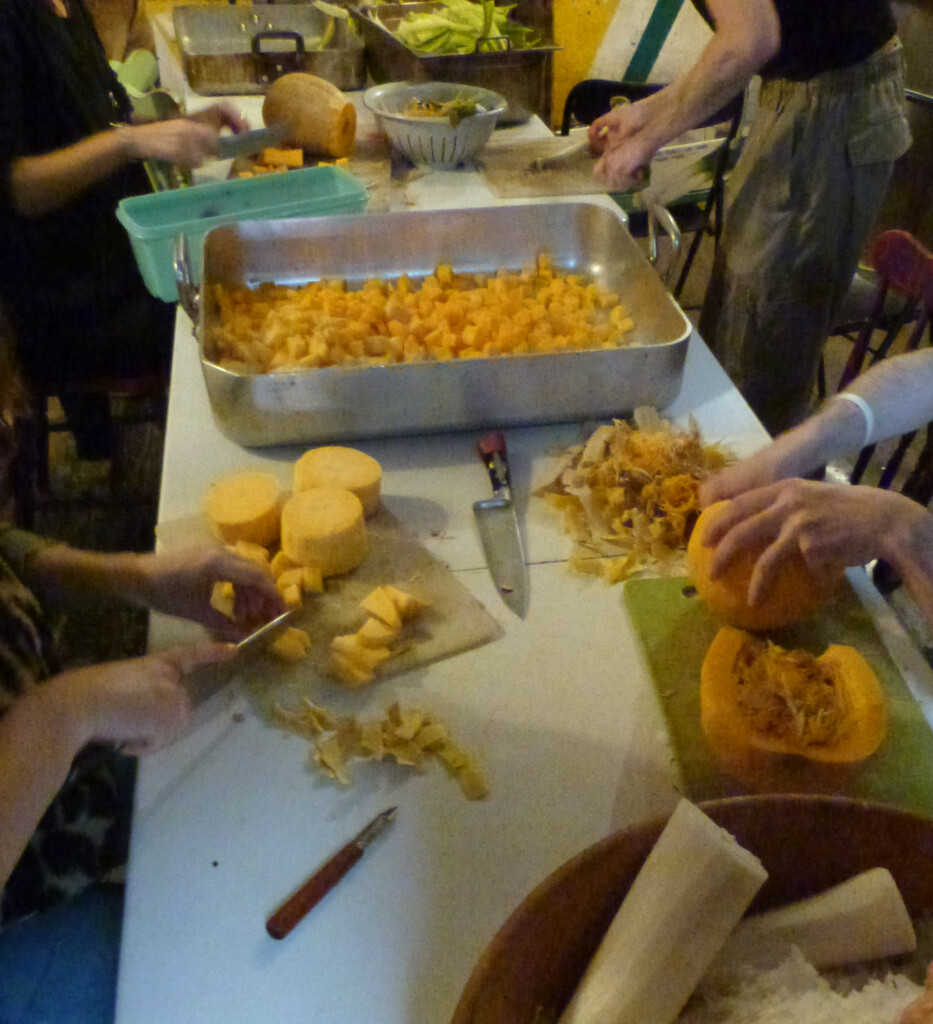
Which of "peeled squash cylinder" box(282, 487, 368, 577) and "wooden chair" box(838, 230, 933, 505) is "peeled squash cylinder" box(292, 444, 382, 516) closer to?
"peeled squash cylinder" box(282, 487, 368, 577)

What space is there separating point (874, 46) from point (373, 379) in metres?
1.54

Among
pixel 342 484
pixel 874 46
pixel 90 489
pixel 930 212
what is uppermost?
pixel 874 46

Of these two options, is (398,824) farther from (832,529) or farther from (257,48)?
(257,48)

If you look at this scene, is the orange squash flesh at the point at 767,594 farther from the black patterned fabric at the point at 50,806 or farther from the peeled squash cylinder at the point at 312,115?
the peeled squash cylinder at the point at 312,115

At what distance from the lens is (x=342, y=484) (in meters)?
1.01

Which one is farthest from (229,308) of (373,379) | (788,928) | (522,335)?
(788,928)

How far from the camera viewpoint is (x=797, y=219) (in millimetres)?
1931

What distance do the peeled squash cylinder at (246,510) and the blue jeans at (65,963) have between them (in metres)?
0.44

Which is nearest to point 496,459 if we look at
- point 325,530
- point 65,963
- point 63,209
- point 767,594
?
point 325,530

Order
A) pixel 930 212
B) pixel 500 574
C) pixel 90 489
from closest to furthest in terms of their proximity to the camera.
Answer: pixel 500 574 → pixel 90 489 → pixel 930 212

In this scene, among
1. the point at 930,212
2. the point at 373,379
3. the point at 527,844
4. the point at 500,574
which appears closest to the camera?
the point at 527,844

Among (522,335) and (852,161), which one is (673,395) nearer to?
(522,335)

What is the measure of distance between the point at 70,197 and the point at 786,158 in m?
1.64

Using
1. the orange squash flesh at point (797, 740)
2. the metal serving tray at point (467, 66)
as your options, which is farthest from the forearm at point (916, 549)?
the metal serving tray at point (467, 66)
